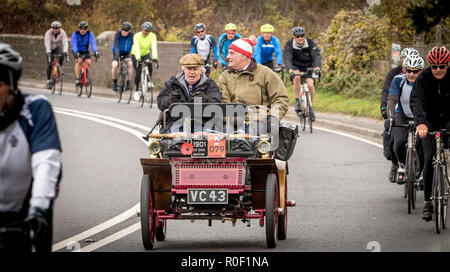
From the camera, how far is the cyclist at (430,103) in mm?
10266

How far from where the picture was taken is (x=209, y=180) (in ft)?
29.2

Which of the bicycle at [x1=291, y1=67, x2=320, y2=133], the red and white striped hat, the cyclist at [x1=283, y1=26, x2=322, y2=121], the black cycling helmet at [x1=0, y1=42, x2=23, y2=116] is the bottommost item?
the bicycle at [x1=291, y1=67, x2=320, y2=133]

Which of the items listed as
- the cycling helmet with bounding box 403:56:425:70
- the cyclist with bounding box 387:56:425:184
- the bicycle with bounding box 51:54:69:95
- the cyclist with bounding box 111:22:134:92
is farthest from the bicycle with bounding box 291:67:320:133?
the bicycle with bounding box 51:54:69:95

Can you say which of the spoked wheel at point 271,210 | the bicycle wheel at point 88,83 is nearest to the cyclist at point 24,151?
the spoked wheel at point 271,210

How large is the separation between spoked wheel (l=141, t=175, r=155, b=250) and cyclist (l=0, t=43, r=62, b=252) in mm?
3511

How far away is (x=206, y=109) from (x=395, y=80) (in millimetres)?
3515

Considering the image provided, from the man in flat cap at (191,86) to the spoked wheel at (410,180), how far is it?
249 centimetres

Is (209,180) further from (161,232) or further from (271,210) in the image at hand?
(161,232)

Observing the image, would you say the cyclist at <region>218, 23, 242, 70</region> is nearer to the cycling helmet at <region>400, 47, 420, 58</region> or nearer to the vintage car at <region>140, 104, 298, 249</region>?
the cycling helmet at <region>400, 47, 420, 58</region>

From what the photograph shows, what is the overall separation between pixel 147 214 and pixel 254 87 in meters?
2.24

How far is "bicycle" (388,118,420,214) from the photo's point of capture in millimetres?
11258

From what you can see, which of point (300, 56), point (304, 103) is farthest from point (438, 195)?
point (300, 56)

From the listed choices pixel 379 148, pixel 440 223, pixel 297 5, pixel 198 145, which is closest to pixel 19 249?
pixel 198 145

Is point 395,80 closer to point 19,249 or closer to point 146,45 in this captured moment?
point 19,249
